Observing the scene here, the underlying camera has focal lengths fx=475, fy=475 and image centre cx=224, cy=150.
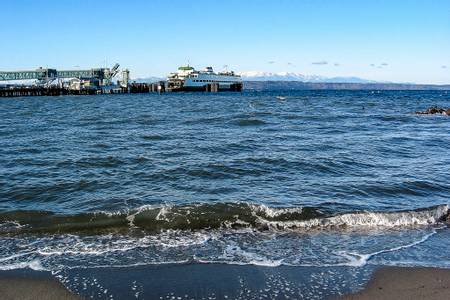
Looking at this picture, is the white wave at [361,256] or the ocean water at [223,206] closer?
the white wave at [361,256]

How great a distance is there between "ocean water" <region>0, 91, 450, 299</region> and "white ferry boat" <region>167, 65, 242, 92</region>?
121924mm

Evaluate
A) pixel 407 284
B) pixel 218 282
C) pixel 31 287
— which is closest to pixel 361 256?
pixel 407 284

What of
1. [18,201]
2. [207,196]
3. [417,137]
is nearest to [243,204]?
[207,196]

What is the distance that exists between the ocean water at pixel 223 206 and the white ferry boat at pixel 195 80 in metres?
122

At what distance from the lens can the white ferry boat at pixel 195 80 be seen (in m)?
143

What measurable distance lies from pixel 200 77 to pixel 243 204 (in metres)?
135

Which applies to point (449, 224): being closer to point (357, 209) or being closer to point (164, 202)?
point (357, 209)

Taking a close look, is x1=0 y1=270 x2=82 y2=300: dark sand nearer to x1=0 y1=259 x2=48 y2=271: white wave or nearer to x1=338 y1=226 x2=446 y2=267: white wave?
x1=0 y1=259 x2=48 y2=271: white wave

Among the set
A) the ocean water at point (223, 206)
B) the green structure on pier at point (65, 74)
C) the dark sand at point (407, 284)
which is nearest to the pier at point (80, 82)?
the green structure on pier at point (65, 74)

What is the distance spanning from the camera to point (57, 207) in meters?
11.9

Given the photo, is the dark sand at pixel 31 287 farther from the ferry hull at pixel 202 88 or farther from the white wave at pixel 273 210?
the ferry hull at pixel 202 88

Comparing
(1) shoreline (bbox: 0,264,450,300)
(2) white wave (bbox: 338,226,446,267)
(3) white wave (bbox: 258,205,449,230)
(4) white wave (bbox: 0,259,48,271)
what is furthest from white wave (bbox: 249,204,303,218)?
(4) white wave (bbox: 0,259,48,271)

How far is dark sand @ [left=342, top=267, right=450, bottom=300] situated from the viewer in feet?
21.7

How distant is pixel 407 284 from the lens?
23.0 ft
